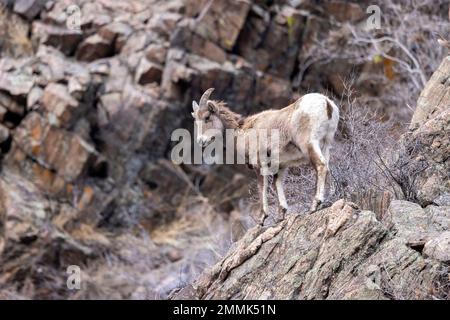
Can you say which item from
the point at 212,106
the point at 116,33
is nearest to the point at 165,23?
the point at 116,33

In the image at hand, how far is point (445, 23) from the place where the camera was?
78.4ft

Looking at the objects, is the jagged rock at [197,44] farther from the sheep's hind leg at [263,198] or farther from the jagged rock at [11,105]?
the sheep's hind leg at [263,198]

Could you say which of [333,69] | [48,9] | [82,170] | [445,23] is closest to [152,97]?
[82,170]

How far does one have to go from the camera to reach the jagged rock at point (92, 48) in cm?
2414

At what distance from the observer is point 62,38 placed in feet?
79.4

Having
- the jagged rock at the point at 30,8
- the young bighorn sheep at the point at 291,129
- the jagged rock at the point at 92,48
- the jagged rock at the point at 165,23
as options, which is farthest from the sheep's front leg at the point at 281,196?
the jagged rock at the point at 30,8

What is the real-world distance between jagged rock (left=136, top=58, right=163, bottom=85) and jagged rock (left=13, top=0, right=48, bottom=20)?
13.1 feet

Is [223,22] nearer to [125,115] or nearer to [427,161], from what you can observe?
[125,115]

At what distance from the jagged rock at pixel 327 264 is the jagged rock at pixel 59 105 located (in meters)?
13.5

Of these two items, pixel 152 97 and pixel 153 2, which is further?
pixel 153 2

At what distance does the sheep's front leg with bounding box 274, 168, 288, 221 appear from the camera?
34.9 ft

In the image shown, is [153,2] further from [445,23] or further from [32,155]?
[445,23]

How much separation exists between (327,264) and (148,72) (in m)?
15.1

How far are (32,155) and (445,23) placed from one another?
12937 mm
